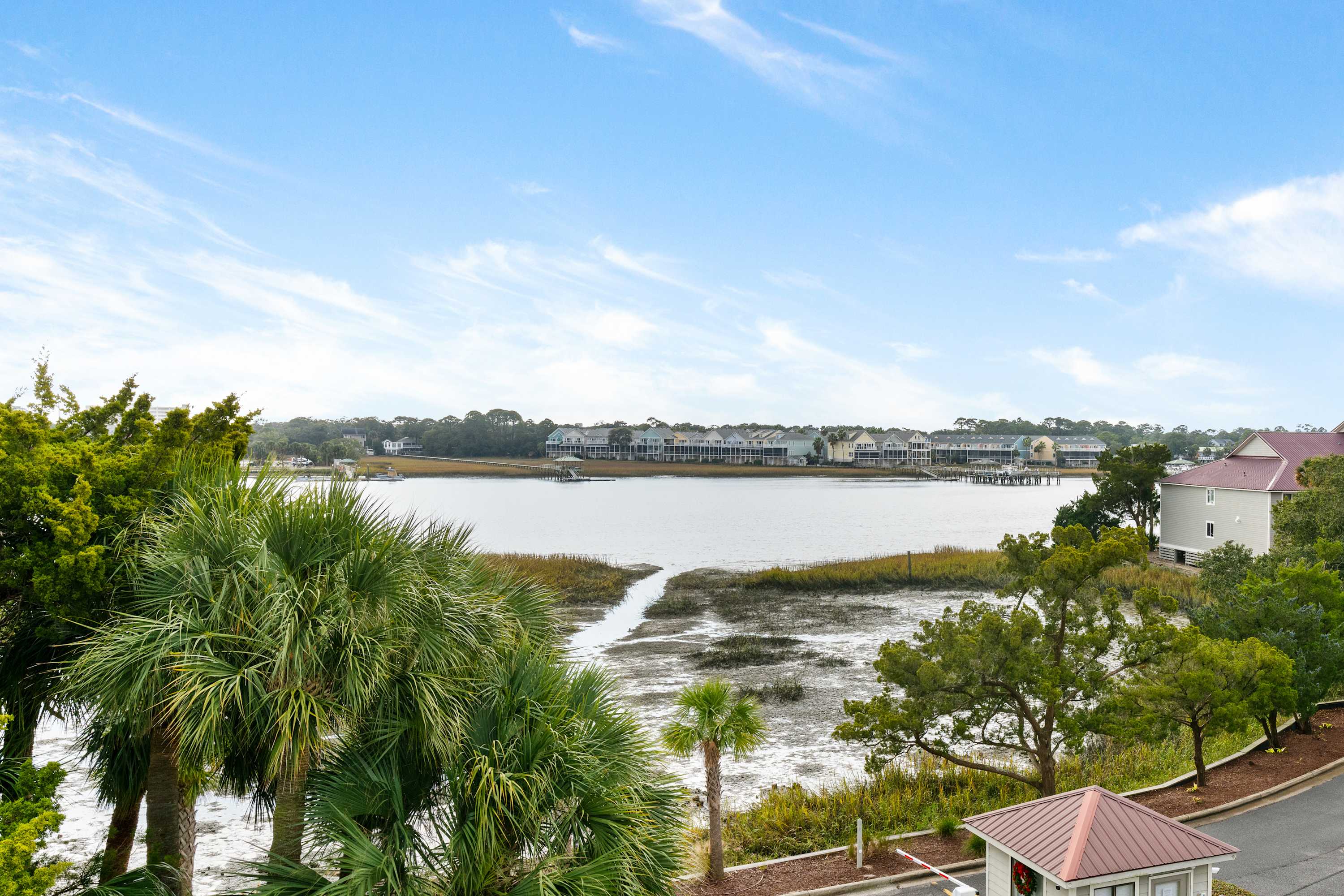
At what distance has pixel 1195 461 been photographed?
5502 inches

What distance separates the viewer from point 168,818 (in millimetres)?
9242

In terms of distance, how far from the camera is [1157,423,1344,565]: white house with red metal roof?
37.8 metres

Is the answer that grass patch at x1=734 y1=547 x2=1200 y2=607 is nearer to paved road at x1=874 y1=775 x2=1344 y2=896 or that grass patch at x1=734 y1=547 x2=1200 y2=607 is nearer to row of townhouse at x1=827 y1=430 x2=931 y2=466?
paved road at x1=874 y1=775 x2=1344 y2=896

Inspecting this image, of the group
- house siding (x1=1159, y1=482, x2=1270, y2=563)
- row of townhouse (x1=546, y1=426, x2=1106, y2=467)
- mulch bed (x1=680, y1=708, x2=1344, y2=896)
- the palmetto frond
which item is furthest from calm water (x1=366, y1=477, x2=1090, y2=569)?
row of townhouse (x1=546, y1=426, x2=1106, y2=467)

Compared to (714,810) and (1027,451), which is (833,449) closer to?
(1027,451)

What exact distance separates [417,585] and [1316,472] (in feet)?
105

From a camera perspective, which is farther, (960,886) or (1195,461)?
(1195,461)

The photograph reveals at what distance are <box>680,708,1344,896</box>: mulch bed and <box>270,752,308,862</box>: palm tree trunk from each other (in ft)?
14.8

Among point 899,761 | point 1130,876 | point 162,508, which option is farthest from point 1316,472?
point 162,508

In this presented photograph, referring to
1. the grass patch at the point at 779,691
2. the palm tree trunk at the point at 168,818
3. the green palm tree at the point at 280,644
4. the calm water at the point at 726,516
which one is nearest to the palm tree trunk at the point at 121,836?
the palm tree trunk at the point at 168,818

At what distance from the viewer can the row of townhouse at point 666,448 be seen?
193m

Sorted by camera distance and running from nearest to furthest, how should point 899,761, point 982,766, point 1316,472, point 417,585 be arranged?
point 417,585
point 982,766
point 899,761
point 1316,472

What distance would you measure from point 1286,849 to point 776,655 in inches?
664

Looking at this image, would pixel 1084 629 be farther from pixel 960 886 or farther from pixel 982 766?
pixel 960 886
